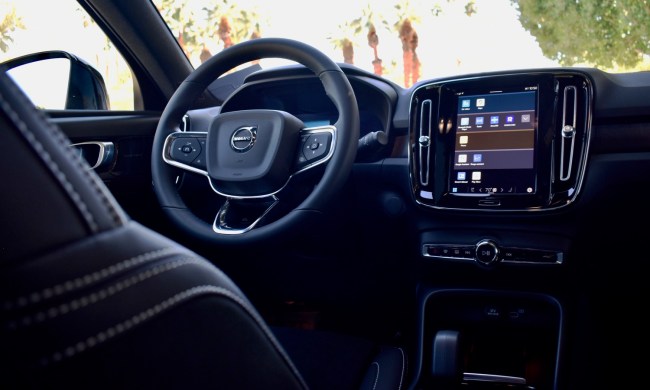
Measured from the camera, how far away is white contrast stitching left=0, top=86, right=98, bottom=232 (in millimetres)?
512

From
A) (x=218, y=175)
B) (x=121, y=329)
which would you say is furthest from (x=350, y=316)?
(x=121, y=329)

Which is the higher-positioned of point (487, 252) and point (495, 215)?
point (495, 215)

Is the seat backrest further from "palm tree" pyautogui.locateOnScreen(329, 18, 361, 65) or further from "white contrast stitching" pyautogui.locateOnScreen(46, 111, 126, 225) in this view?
"palm tree" pyautogui.locateOnScreen(329, 18, 361, 65)

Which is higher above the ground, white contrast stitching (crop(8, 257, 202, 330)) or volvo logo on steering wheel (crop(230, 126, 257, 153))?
white contrast stitching (crop(8, 257, 202, 330))

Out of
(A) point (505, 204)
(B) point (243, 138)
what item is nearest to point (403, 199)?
(A) point (505, 204)

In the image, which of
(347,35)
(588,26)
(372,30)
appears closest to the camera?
(588,26)

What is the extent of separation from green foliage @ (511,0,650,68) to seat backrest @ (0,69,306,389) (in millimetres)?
2762

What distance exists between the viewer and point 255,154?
5.73ft

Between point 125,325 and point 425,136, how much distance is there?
1502 mm

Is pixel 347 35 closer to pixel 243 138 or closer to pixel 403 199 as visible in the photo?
pixel 403 199

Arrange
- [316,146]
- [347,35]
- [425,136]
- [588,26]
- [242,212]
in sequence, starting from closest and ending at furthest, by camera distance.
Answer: [316,146] → [242,212] → [425,136] → [588,26] → [347,35]

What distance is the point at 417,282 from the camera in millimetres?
2174

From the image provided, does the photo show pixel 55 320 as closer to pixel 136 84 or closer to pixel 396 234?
pixel 396 234

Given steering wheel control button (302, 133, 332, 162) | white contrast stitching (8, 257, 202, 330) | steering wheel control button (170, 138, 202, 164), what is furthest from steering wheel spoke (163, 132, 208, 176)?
white contrast stitching (8, 257, 202, 330)
